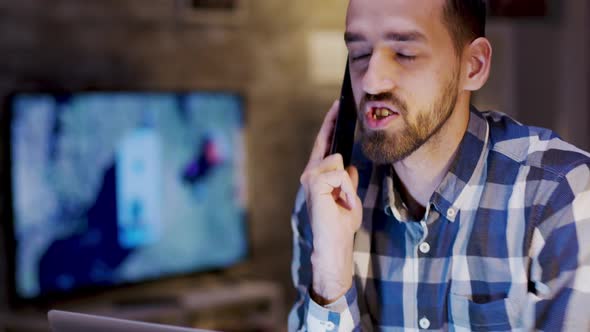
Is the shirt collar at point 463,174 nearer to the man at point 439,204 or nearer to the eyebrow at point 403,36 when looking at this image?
the man at point 439,204

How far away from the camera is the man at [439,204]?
4.52 feet

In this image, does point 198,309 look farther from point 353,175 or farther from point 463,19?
point 463,19

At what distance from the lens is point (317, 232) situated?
150cm

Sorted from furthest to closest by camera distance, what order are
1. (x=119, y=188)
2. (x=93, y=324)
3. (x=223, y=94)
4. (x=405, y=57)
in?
(x=223, y=94) → (x=119, y=188) → (x=405, y=57) → (x=93, y=324)

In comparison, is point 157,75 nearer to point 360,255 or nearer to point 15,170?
point 15,170

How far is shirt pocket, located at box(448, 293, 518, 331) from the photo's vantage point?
1408 millimetres

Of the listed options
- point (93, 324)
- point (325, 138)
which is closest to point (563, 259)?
point (325, 138)

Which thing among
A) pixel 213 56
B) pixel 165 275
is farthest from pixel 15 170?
pixel 213 56

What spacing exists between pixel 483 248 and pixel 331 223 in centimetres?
26

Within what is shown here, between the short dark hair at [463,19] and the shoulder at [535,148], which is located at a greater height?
the short dark hair at [463,19]

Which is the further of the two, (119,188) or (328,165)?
(119,188)

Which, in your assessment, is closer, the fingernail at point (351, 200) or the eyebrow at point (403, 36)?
the eyebrow at point (403, 36)

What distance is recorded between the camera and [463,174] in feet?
4.91

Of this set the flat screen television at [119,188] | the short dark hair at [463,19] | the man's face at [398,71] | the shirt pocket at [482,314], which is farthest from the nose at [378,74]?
the flat screen television at [119,188]
